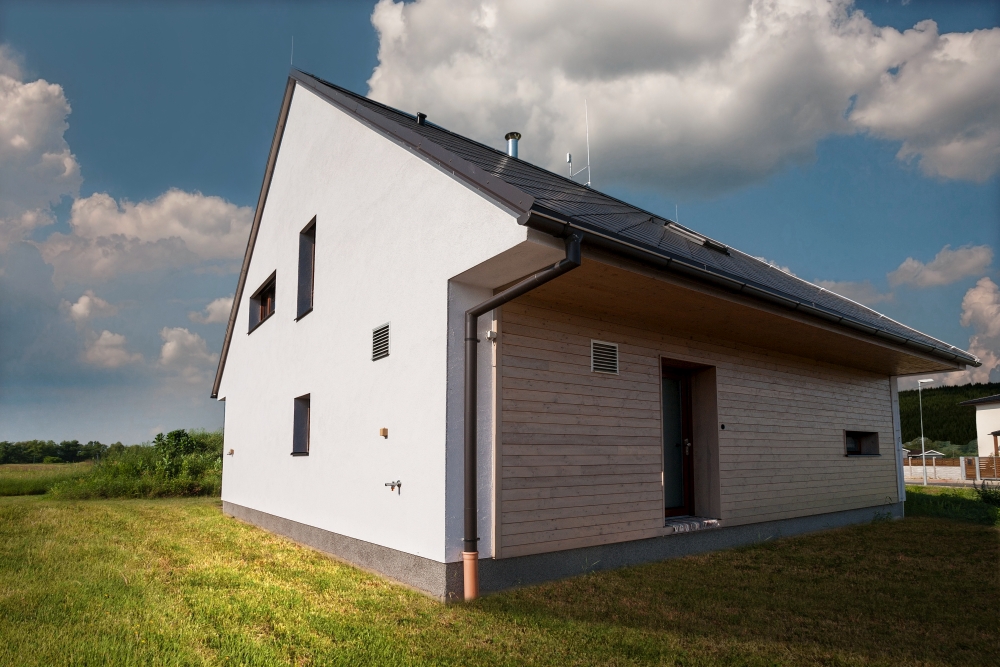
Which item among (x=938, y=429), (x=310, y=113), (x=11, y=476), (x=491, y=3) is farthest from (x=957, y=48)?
(x=938, y=429)

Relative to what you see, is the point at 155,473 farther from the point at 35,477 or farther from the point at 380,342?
the point at 380,342

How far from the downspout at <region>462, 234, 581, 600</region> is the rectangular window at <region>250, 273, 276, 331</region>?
6410mm

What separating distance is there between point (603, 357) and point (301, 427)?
465 cm

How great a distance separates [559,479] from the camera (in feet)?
18.6

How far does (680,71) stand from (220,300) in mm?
12361

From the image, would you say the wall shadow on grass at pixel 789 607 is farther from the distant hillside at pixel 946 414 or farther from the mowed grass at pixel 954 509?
the distant hillside at pixel 946 414

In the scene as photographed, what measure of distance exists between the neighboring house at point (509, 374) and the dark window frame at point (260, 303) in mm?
153

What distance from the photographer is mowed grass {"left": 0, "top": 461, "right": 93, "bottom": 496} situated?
16.2 m

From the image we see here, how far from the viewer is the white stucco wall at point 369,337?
5.01 m

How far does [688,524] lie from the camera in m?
6.99

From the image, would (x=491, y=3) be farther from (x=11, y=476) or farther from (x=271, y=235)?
(x=11, y=476)

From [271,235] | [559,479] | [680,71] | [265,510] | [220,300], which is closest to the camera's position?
[559,479]

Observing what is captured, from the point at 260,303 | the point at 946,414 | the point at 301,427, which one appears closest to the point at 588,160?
the point at 301,427

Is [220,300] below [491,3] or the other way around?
below
